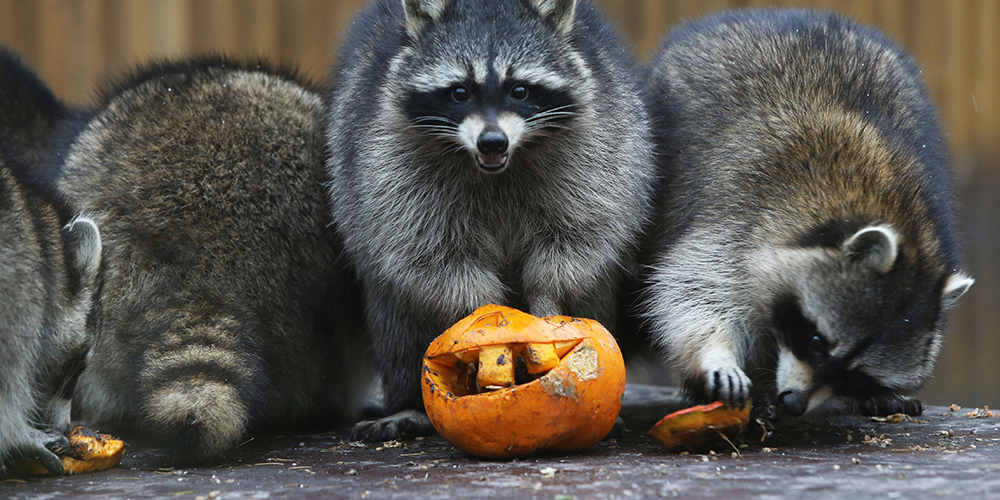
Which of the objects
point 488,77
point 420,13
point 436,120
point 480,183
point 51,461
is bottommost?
point 51,461

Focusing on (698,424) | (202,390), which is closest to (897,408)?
(698,424)

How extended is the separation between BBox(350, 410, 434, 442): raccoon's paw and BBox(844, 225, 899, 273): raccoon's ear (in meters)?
1.73

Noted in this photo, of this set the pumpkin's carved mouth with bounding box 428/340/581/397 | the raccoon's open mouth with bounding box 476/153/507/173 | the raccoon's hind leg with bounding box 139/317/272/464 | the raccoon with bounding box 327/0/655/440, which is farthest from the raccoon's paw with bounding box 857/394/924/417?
the raccoon's hind leg with bounding box 139/317/272/464

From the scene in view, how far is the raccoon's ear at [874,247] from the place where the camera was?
325 cm

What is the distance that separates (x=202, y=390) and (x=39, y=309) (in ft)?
1.86

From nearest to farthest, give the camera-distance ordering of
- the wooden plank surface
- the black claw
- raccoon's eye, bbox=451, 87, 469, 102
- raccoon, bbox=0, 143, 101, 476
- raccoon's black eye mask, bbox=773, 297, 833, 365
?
the wooden plank surface → raccoon, bbox=0, 143, 101, 476 → the black claw → raccoon's black eye mask, bbox=773, 297, 833, 365 → raccoon's eye, bbox=451, 87, 469, 102

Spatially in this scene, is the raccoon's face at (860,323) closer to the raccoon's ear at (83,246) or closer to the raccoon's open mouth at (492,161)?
the raccoon's open mouth at (492,161)

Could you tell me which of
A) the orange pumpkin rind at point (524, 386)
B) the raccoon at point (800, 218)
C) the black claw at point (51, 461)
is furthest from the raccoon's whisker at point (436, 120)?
the black claw at point (51, 461)

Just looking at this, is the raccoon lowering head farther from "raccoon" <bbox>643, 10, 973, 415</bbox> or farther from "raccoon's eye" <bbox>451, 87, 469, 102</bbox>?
"raccoon" <bbox>643, 10, 973, 415</bbox>

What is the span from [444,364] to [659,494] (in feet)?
3.15

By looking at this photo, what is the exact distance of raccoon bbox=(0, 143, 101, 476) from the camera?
3.04 m

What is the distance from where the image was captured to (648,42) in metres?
7.24

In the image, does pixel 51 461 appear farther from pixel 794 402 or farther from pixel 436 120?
pixel 794 402

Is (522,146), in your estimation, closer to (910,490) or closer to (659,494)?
(659,494)
